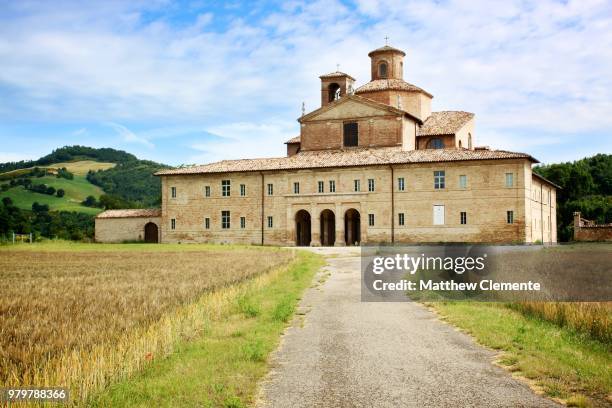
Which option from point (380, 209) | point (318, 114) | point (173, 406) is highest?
point (318, 114)

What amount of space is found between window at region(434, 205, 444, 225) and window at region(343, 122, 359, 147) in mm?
10968

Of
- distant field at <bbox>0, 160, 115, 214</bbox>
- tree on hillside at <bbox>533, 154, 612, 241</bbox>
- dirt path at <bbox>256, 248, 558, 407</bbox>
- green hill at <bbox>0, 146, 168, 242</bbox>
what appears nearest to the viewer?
dirt path at <bbox>256, 248, 558, 407</bbox>

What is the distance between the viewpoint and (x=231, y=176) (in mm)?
59500

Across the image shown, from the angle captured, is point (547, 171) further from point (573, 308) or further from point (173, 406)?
point (173, 406)

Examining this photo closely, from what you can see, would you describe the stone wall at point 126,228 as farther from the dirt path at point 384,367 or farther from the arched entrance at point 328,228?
the dirt path at point 384,367

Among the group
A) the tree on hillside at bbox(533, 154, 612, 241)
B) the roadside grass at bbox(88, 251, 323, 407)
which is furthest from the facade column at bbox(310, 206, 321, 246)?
the roadside grass at bbox(88, 251, 323, 407)

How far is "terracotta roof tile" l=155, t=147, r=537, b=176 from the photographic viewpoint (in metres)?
51.3

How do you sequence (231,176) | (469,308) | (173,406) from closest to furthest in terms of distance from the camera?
1. (173,406)
2. (469,308)
3. (231,176)

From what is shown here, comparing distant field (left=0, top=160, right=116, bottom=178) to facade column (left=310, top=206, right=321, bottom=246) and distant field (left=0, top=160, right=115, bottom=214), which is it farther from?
facade column (left=310, top=206, right=321, bottom=246)

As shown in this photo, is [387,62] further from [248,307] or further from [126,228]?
[248,307]

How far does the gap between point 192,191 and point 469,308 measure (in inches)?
1889

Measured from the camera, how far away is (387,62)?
64.2 metres

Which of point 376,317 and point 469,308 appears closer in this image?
point 376,317

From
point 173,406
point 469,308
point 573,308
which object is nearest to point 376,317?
point 469,308
